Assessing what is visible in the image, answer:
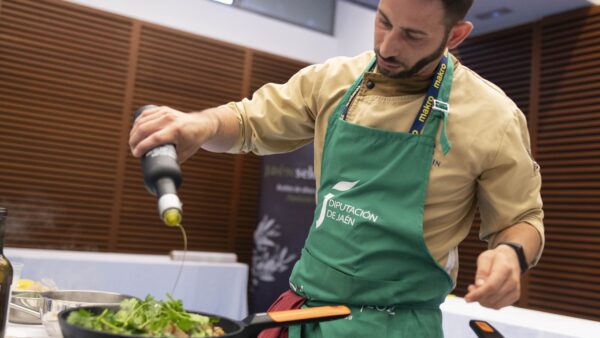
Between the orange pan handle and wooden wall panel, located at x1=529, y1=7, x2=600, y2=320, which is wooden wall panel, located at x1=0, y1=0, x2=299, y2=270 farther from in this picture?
the orange pan handle

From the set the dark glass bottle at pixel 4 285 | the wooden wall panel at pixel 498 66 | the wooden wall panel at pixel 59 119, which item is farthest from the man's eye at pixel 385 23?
the wooden wall panel at pixel 59 119

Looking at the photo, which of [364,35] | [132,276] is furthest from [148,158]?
[364,35]

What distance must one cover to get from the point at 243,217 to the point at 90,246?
169cm

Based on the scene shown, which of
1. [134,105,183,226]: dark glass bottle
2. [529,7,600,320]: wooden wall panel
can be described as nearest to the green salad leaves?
[134,105,183,226]: dark glass bottle

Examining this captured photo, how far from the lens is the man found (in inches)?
47.4

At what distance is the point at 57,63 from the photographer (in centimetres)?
546

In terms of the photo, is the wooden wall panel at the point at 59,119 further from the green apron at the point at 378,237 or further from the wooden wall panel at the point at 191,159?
the green apron at the point at 378,237

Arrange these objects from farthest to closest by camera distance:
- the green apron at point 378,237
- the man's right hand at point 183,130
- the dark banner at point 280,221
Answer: the dark banner at point 280,221 < the green apron at point 378,237 < the man's right hand at point 183,130

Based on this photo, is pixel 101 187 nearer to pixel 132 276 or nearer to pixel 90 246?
pixel 90 246

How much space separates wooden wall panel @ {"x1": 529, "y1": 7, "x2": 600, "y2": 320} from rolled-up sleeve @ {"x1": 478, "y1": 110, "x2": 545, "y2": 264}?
341cm

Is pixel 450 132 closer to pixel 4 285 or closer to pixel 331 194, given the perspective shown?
pixel 331 194

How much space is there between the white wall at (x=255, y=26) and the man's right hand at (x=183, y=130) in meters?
4.94

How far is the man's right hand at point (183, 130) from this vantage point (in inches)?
36.8

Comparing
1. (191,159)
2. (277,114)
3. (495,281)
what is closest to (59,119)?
(191,159)
